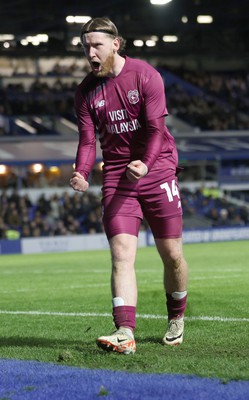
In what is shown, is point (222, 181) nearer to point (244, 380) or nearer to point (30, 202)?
point (30, 202)

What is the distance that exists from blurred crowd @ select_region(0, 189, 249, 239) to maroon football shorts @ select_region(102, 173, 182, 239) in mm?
27459

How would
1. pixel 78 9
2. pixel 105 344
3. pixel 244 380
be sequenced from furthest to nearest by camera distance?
pixel 78 9
pixel 105 344
pixel 244 380

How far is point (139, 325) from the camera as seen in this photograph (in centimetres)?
823

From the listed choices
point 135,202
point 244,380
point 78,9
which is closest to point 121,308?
point 135,202

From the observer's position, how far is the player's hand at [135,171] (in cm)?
642

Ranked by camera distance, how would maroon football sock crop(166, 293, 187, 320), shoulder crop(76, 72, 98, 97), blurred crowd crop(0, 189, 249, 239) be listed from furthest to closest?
blurred crowd crop(0, 189, 249, 239)
maroon football sock crop(166, 293, 187, 320)
shoulder crop(76, 72, 98, 97)

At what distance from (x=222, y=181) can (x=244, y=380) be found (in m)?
41.6

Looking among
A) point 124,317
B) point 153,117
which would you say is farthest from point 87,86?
point 124,317

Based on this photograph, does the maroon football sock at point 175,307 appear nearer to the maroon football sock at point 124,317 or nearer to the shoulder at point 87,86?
the maroon football sock at point 124,317

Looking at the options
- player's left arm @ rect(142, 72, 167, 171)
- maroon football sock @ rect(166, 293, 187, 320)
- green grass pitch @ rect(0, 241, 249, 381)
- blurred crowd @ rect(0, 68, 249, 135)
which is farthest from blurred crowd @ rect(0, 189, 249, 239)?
player's left arm @ rect(142, 72, 167, 171)

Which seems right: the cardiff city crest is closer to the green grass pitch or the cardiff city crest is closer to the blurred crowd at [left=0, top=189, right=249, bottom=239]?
the green grass pitch

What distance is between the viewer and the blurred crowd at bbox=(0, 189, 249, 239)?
1368 inches

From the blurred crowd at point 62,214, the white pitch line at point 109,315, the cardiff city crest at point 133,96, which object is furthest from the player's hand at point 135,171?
the blurred crowd at point 62,214

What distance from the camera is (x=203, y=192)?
4369cm
